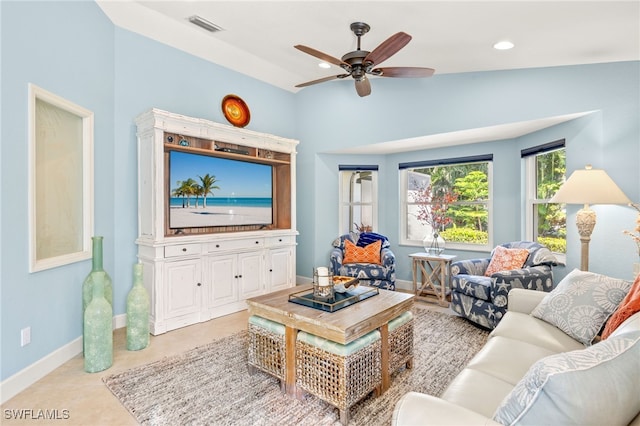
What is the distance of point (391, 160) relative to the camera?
551 centimetres

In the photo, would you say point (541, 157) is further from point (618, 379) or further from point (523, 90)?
point (618, 379)

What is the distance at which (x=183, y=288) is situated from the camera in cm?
359

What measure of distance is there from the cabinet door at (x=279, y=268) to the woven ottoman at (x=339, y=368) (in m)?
2.34

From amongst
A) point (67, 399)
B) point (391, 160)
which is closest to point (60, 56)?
point (67, 399)

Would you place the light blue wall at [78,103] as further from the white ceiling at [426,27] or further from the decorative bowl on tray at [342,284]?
the decorative bowl on tray at [342,284]

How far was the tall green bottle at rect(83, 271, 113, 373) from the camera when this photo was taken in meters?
2.61

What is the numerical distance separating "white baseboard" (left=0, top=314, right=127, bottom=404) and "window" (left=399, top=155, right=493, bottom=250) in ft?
14.1

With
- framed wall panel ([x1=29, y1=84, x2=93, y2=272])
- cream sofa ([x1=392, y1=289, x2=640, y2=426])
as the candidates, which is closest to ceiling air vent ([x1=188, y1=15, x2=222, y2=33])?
framed wall panel ([x1=29, y1=84, x2=93, y2=272])

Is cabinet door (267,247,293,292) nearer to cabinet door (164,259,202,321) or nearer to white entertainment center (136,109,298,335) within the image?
white entertainment center (136,109,298,335)

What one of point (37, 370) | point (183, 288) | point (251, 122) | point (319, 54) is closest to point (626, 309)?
point (319, 54)

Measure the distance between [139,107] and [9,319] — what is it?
2.35 m

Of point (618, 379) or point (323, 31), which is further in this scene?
point (323, 31)

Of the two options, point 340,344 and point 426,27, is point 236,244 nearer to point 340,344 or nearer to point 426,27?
point 340,344

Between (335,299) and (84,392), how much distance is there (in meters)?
1.83
